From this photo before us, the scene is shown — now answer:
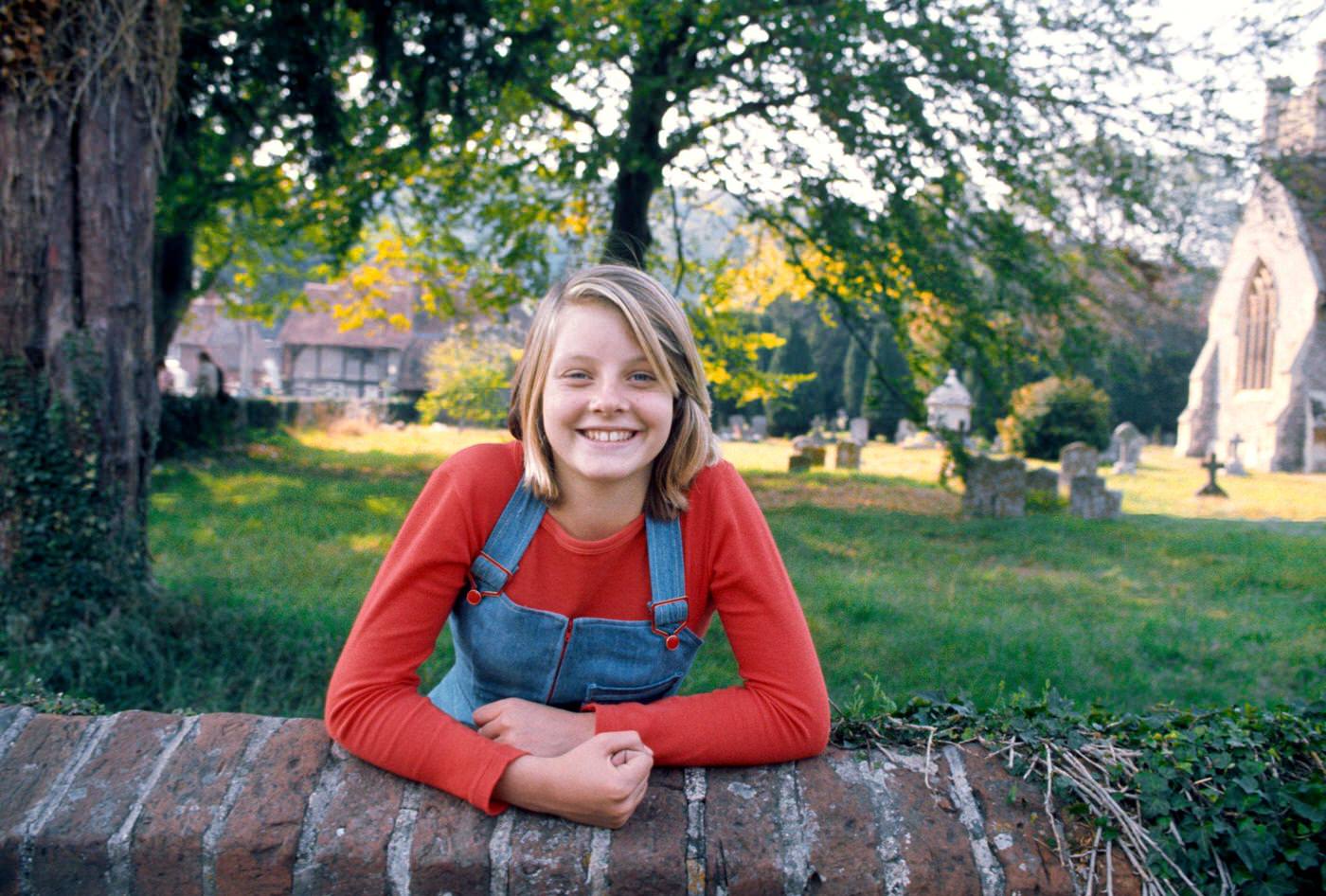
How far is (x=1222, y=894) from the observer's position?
5.27 feet

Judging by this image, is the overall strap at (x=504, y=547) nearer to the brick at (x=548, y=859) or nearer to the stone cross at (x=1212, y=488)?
the brick at (x=548, y=859)

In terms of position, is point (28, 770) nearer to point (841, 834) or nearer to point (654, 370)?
point (654, 370)

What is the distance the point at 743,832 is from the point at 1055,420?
84.2 feet

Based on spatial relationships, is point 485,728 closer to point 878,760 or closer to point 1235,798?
point 878,760

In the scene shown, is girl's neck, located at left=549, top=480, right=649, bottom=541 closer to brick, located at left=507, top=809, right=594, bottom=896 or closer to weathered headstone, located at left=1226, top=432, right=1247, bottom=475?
brick, located at left=507, top=809, right=594, bottom=896

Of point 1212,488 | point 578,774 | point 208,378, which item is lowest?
point 1212,488

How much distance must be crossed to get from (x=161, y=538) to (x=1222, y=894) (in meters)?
8.00

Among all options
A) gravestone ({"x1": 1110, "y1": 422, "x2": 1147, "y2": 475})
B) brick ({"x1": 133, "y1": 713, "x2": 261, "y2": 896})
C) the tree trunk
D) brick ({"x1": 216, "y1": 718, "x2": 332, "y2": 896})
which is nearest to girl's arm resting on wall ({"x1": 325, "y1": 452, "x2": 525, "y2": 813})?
brick ({"x1": 216, "y1": 718, "x2": 332, "y2": 896})

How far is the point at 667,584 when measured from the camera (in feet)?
6.16

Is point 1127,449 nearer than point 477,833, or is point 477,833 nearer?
point 477,833

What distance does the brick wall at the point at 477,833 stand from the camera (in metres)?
1.57

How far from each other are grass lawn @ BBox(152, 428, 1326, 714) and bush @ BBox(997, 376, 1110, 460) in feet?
34.1

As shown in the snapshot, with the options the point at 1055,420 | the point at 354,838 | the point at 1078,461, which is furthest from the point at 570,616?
the point at 1055,420

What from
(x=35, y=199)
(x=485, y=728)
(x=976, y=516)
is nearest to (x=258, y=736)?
(x=485, y=728)
